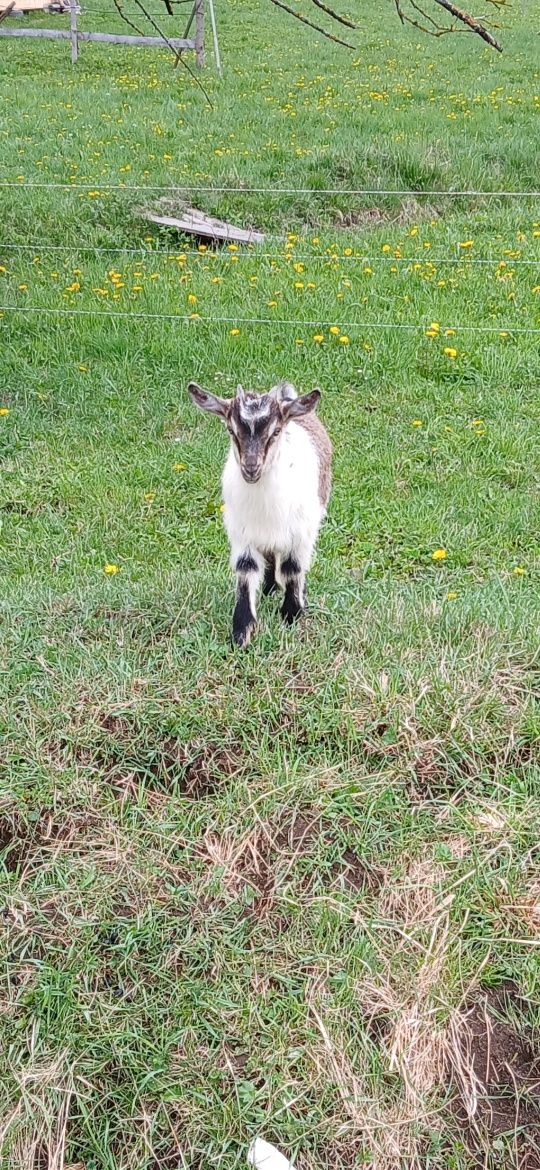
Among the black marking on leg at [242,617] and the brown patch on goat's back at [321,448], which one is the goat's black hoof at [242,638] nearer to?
the black marking on leg at [242,617]

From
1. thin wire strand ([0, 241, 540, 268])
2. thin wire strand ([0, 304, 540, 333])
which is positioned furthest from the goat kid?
thin wire strand ([0, 241, 540, 268])

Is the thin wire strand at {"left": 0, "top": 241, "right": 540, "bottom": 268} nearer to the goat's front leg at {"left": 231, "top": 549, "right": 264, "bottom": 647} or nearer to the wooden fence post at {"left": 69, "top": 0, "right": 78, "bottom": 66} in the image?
the goat's front leg at {"left": 231, "top": 549, "right": 264, "bottom": 647}

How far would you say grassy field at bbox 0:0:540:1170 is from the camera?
8.76 feet

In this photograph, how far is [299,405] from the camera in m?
3.71

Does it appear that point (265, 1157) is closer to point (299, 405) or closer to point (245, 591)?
point (245, 591)

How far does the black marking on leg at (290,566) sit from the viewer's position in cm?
401

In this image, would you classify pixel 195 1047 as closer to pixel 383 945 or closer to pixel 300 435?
pixel 383 945

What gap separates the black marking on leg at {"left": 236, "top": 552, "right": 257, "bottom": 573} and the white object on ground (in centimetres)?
203

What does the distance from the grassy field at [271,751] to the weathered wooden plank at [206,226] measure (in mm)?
1400

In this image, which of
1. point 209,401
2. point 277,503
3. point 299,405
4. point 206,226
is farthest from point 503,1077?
point 206,226

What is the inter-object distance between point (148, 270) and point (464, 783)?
6911 millimetres

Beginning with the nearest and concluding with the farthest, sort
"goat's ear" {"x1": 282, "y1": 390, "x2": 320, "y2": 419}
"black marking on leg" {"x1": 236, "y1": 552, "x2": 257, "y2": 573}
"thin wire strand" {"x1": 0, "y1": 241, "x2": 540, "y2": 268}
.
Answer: "goat's ear" {"x1": 282, "y1": 390, "x2": 320, "y2": 419}
"black marking on leg" {"x1": 236, "y1": 552, "x2": 257, "y2": 573}
"thin wire strand" {"x1": 0, "y1": 241, "x2": 540, "y2": 268}

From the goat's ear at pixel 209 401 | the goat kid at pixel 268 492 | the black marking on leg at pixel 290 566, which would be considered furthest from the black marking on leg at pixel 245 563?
the goat's ear at pixel 209 401

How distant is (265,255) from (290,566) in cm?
582
